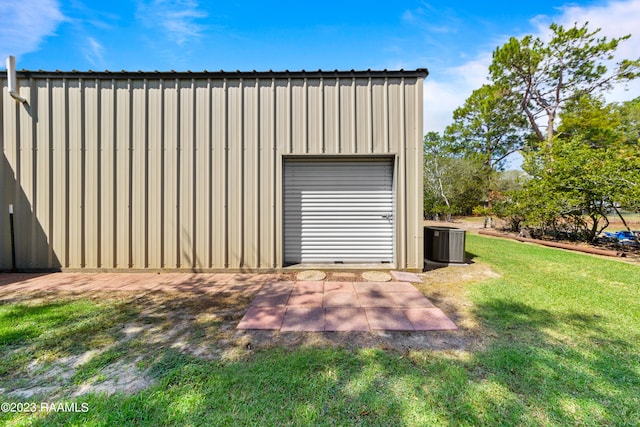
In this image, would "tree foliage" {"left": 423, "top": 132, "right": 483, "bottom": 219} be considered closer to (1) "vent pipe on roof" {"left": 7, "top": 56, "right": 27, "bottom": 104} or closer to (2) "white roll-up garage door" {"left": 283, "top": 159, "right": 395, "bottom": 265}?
(2) "white roll-up garage door" {"left": 283, "top": 159, "right": 395, "bottom": 265}

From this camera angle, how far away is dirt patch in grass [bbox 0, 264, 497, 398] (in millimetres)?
1966

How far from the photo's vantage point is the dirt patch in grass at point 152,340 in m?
1.97

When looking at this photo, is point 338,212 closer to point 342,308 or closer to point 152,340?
point 342,308

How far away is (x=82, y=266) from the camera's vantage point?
4996 millimetres

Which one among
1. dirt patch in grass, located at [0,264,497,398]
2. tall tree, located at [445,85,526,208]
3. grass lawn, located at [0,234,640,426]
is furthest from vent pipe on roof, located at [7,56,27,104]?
tall tree, located at [445,85,526,208]

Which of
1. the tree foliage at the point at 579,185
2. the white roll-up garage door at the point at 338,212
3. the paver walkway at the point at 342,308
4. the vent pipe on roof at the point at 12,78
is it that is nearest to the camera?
the paver walkway at the point at 342,308

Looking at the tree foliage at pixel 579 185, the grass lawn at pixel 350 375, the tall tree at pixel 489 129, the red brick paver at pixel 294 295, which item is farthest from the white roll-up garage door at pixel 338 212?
the tall tree at pixel 489 129

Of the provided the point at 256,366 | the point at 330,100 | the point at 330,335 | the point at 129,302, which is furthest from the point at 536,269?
the point at 129,302

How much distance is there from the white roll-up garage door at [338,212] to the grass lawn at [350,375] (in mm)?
2520

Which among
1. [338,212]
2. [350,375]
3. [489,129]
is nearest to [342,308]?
[350,375]

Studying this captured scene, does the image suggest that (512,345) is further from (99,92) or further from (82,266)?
(99,92)

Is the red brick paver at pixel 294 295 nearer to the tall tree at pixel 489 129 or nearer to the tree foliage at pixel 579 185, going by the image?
the tree foliage at pixel 579 185

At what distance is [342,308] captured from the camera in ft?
10.9

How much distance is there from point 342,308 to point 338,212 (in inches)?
96.8
